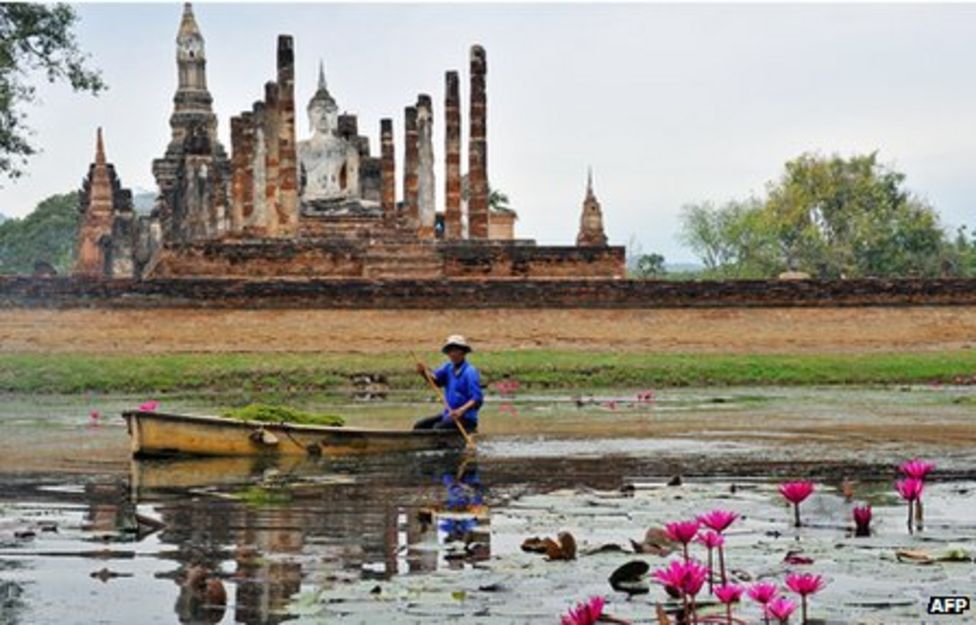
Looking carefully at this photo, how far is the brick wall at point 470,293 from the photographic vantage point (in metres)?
29.9

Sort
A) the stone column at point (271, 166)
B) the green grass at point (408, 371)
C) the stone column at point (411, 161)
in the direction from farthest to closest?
the stone column at point (411, 161) < the stone column at point (271, 166) < the green grass at point (408, 371)

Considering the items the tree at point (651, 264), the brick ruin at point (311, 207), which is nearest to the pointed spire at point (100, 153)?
the brick ruin at point (311, 207)

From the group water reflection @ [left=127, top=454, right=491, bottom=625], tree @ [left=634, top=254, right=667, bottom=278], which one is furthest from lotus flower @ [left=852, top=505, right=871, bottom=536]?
tree @ [left=634, top=254, right=667, bottom=278]

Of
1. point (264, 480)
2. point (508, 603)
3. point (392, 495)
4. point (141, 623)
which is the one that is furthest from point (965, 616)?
point (264, 480)

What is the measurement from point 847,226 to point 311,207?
23139 millimetres

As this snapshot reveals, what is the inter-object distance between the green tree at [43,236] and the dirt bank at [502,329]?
7305 cm

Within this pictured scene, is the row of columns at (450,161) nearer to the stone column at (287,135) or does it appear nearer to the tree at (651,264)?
the stone column at (287,135)

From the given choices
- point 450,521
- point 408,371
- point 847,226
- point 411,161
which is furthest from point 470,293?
point 847,226

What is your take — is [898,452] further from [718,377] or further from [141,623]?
[718,377]

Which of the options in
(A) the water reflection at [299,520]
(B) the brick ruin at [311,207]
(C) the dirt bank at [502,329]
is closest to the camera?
(A) the water reflection at [299,520]

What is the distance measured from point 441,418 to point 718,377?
494 inches

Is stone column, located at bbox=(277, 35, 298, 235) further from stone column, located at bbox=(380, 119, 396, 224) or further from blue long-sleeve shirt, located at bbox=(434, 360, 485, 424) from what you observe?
blue long-sleeve shirt, located at bbox=(434, 360, 485, 424)

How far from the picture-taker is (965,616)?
7.49m

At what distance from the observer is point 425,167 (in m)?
43.8
